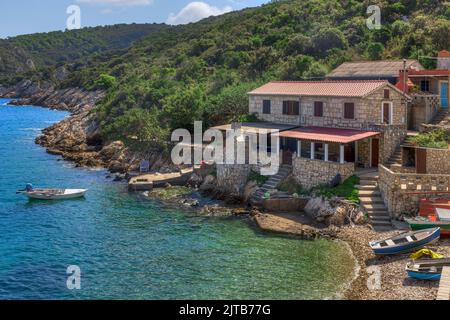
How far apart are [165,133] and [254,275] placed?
28278 mm

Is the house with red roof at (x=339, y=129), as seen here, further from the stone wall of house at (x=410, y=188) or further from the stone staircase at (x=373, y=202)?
the stone wall of house at (x=410, y=188)

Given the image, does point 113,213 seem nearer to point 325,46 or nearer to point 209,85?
point 209,85

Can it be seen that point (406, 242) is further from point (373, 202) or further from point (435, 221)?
point (373, 202)

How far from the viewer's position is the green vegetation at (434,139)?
107 ft

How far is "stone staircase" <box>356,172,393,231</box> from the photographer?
95.9ft

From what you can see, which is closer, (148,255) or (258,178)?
(148,255)

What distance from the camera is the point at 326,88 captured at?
39312mm

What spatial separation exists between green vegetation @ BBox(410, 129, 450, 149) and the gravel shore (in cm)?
800

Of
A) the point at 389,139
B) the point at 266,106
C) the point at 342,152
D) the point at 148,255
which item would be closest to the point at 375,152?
the point at 389,139

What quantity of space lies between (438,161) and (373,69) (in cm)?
1921

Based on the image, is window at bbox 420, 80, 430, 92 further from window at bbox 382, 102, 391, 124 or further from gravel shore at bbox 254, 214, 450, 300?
gravel shore at bbox 254, 214, 450, 300

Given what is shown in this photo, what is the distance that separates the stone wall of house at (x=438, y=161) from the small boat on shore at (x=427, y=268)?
34.8 ft

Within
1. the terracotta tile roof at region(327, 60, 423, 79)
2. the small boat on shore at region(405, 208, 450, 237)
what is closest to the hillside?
the terracotta tile roof at region(327, 60, 423, 79)

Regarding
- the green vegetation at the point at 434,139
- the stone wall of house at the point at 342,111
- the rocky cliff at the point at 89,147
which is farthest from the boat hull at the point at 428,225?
the rocky cliff at the point at 89,147
